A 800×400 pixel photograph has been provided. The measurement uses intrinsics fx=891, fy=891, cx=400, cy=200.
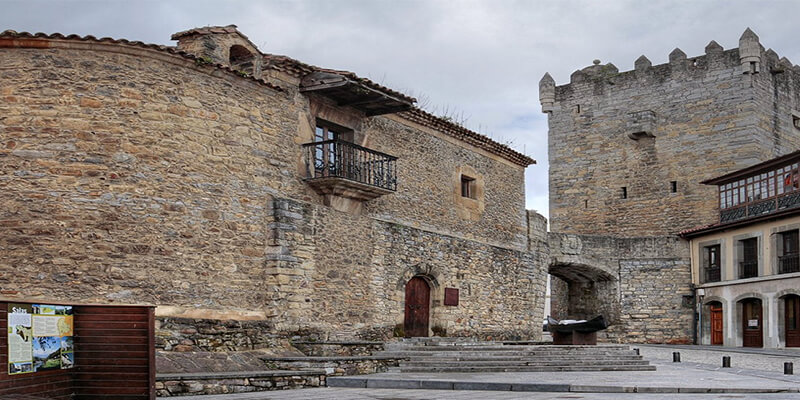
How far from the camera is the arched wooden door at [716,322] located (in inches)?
1156

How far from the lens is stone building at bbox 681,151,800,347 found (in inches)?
1039

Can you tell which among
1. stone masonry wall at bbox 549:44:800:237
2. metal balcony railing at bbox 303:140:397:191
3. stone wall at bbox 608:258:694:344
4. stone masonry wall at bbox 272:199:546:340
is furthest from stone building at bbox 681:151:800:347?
metal balcony railing at bbox 303:140:397:191

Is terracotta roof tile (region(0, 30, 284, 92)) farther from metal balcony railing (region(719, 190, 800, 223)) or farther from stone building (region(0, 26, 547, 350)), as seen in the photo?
metal balcony railing (region(719, 190, 800, 223))

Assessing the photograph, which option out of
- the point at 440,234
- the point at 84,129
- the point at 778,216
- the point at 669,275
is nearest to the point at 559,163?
the point at 669,275

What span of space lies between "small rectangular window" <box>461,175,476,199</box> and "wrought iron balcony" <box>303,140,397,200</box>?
12.5ft

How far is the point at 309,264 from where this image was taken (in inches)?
661

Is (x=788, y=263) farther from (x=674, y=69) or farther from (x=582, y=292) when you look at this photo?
(x=674, y=69)

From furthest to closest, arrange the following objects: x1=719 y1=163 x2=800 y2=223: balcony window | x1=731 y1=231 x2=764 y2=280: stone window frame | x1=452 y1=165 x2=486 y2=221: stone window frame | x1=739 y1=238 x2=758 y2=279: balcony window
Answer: x1=739 y1=238 x2=758 y2=279: balcony window, x1=731 y1=231 x2=764 y2=280: stone window frame, x1=719 y1=163 x2=800 y2=223: balcony window, x1=452 y1=165 x2=486 y2=221: stone window frame

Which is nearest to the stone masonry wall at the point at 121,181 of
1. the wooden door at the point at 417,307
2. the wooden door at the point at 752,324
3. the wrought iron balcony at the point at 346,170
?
the wrought iron balcony at the point at 346,170

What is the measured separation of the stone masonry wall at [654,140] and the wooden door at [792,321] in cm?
614

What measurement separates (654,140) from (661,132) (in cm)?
40

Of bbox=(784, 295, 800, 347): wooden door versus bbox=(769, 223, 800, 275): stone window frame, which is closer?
bbox=(784, 295, 800, 347): wooden door

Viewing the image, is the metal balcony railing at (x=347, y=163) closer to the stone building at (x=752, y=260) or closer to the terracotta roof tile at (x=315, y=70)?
the terracotta roof tile at (x=315, y=70)

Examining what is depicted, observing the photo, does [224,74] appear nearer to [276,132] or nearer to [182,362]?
[276,132]
